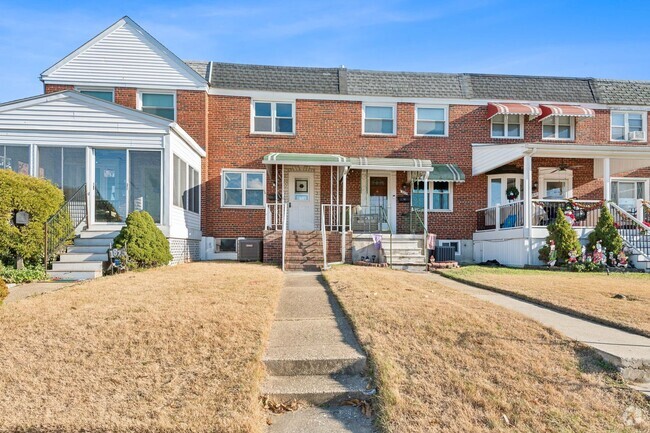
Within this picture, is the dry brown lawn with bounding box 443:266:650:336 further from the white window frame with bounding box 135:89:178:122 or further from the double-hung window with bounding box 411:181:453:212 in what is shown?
the white window frame with bounding box 135:89:178:122

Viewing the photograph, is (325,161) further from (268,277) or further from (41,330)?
(41,330)

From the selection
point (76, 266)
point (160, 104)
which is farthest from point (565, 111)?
point (76, 266)

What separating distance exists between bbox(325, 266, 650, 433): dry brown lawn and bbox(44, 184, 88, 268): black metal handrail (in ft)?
25.5

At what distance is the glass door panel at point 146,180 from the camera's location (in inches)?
475

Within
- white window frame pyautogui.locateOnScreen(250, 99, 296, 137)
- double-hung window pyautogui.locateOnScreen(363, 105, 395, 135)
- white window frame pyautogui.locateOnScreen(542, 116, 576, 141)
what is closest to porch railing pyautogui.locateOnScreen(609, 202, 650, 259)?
white window frame pyautogui.locateOnScreen(542, 116, 576, 141)

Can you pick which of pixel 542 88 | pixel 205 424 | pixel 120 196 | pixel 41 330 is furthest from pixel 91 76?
pixel 542 88

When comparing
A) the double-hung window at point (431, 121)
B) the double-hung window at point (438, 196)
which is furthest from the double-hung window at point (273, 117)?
the double-hung window at point (438, 196)

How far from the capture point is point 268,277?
31.0ft

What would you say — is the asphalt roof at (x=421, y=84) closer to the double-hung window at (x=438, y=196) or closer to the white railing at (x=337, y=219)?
the double-hung window at (x=438, y=196)

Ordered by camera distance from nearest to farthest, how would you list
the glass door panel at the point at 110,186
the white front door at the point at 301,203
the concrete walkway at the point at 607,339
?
the concrete walkway at the point at 607,339 < the glass door panel at the point at 110,186 < the white front door at the point at 301,203

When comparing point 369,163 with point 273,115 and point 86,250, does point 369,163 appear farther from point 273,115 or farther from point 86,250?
point 86,250

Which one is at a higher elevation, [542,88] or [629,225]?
[542,88]

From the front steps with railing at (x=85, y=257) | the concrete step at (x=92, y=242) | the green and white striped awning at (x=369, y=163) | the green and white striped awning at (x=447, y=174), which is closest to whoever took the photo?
the front steps with railing at (x=85, y=257)

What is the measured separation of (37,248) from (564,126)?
57.4ft
